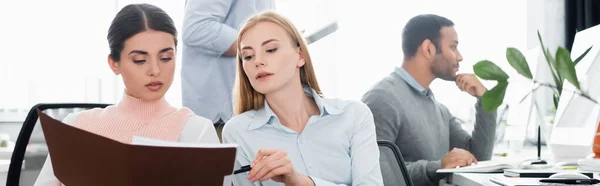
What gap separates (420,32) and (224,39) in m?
1.25

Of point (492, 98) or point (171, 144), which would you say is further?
point (492, 98)

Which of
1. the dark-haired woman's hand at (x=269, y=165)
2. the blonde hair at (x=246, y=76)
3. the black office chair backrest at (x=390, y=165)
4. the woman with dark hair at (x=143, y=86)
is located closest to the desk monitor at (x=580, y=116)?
the black office chair backrest at (x=390, y=165)

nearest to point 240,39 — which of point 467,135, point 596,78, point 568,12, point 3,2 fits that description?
point 596,78

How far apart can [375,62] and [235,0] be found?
7.23 ft

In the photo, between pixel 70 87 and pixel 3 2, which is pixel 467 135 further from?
pixel 3 2

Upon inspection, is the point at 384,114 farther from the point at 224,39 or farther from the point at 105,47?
the point at 105,47

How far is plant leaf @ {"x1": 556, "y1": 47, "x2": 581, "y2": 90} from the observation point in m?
1.67

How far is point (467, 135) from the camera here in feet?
9.18

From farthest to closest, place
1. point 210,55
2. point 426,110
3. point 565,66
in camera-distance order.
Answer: point 426,110
point 210,55
point 565,66

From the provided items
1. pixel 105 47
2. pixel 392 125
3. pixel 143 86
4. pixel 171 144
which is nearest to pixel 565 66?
pixel 392 125

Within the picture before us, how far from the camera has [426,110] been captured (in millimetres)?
2674

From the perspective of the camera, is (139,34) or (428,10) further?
(428,10)

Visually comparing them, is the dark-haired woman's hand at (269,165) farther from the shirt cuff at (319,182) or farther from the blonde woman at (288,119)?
the blonde woman at (288,119)

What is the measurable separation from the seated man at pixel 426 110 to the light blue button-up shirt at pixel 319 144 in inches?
31.8
